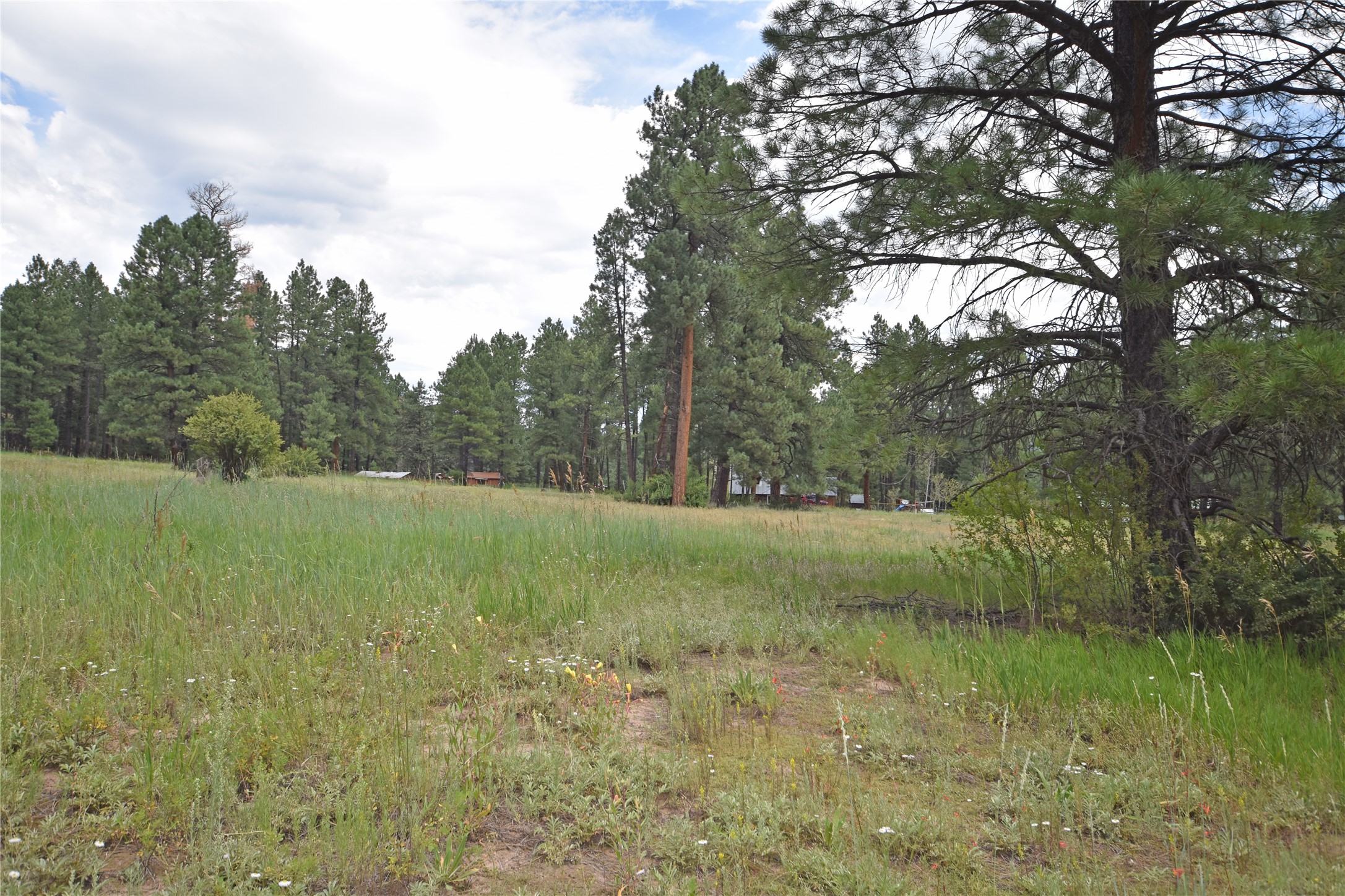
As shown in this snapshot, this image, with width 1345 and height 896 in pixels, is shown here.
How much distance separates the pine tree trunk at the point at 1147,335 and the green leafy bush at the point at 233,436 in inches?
575

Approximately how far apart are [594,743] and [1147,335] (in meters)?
4.72

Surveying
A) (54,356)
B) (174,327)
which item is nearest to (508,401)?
(174,327)

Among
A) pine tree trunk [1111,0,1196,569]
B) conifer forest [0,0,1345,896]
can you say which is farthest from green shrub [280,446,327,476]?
pine tree trunk [1111,0,1196,569]

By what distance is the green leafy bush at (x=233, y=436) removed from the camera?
1409 centimetres

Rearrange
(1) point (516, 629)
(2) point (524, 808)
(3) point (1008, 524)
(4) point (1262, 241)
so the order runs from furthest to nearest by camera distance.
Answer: (3) point (1008, 524), (1) point (516, 629), (4) point (1262, 241), (2) point (524, 808)

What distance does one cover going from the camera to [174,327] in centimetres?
2905

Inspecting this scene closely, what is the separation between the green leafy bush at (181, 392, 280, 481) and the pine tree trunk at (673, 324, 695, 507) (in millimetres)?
11034

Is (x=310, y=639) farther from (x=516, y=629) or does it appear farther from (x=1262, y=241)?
(x=1262, y=241)

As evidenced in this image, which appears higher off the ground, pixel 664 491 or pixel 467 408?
pixel 467 408

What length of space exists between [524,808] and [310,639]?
2128 millimetres

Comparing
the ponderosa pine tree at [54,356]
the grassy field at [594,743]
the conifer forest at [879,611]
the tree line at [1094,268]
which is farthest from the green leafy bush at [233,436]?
the ponderosa pine tree at [54,356]

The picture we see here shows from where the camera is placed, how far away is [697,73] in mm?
21141

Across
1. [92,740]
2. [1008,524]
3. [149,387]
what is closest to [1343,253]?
[1008,524]

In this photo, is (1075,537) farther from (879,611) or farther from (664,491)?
(664,491)
